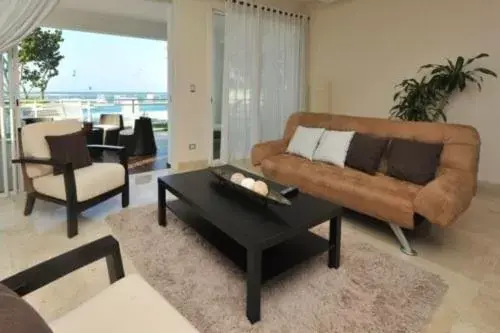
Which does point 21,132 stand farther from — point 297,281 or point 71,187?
point 297,281

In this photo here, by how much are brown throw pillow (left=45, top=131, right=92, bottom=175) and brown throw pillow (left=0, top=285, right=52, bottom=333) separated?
2252 mm

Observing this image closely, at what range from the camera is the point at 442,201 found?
2.16 metres

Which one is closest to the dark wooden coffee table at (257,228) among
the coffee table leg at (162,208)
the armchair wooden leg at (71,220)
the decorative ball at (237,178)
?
the decorative ball at (237,178)

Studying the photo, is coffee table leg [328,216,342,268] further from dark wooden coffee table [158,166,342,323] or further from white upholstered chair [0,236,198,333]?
white upholstered chair [0,236,198,333]

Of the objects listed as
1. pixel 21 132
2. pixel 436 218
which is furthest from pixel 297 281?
pixel 21 132

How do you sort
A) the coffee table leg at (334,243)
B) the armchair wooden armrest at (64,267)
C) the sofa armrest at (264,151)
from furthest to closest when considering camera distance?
the sofa armrest at (264,151) < the coffee table leg at (334,243) < the armchair wooden armrest at (64,267)

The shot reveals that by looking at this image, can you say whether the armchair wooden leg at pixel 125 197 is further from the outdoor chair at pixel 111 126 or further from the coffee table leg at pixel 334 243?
the outdoor chair at pixel 111 126

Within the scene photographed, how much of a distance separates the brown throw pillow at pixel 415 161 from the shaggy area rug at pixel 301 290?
0.69 m

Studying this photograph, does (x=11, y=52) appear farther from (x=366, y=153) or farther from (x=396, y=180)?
(x=396, y=180)

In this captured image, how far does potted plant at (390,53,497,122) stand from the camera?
3746mm

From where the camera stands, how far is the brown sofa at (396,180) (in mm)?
2240

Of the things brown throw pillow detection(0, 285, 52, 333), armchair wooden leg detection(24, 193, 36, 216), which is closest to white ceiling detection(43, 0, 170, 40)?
armchair wooden leg detection(24, 193, 36, 216)

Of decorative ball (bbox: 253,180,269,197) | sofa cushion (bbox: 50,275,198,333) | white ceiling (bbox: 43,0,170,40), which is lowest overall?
sofa cushion (bbox: 50,275,198,333)

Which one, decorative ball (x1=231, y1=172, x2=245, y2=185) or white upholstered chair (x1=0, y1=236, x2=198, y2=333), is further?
decorative ball (x1=231, y1=172, x2=245, y2=185)
